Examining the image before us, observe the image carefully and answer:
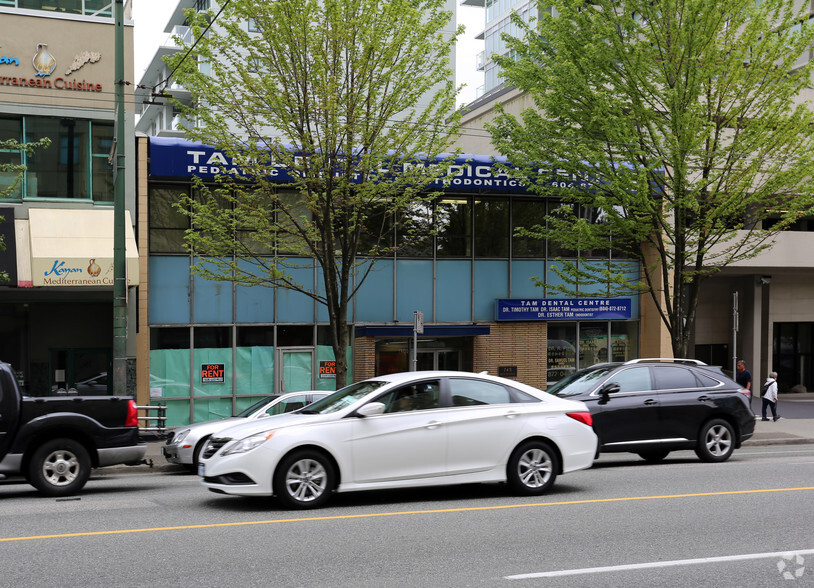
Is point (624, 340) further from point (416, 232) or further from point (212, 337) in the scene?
point (212, 337)

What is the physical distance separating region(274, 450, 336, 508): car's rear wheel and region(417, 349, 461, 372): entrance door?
561 inches

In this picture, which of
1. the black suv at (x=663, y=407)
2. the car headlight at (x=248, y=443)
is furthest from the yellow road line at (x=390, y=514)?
the black suv at (x=663, y=407)

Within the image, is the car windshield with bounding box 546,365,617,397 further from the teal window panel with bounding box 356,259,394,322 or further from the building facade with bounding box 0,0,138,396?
the building facade with bounding box 0,0,138,396

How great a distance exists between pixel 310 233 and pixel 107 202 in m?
Result: 5.34

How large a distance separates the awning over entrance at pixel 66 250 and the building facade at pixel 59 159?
2 centimetres

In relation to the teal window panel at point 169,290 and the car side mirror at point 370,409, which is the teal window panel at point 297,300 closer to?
the teal window panel at point 169,290

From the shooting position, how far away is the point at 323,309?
2241cm

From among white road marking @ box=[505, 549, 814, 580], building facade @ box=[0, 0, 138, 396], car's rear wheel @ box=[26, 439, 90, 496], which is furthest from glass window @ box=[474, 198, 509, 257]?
white road marking @ box=[505, 549, 814, 580]

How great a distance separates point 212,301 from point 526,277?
28.0ft

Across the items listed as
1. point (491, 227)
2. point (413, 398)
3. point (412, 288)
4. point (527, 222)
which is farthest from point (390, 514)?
point (527, 222)

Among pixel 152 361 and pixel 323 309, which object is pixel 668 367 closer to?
pixel 323 309

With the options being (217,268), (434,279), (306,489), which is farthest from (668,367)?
(217,268)

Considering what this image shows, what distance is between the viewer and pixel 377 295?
898 inches

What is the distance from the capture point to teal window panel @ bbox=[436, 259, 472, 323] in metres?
23.4
